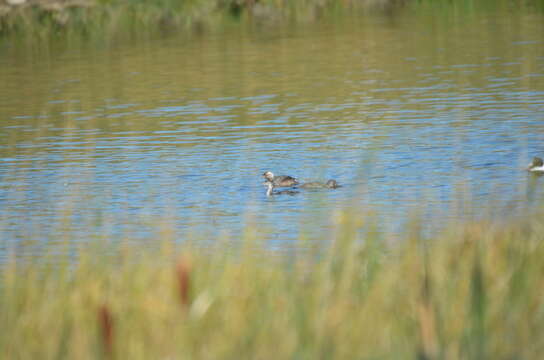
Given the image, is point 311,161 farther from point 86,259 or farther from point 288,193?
point 86,259

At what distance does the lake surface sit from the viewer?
42.4ft

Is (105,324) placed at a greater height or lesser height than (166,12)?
greater

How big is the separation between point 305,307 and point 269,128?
16.5 metres

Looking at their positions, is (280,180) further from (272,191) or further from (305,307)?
(305,307)

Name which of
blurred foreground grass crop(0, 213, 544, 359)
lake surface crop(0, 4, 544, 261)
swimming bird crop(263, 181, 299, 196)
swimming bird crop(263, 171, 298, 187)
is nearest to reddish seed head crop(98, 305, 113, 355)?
blurred foreground grass crop(0, 213, 544, 359)

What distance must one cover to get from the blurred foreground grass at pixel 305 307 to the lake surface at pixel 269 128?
37cm

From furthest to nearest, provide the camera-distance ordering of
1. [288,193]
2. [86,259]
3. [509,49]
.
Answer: [509,49] < [288,193] < [86,259]

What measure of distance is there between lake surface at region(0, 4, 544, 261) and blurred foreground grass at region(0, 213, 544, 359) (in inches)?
14.7

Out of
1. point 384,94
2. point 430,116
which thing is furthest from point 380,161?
point 384,94

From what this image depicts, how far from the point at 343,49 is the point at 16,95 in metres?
9.98

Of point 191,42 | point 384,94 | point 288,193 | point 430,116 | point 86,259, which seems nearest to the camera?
point 86,259

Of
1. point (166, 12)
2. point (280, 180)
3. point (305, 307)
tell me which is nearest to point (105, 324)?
point (305, 307)

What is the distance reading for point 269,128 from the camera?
2162 centimetres

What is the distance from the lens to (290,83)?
91.4ft
